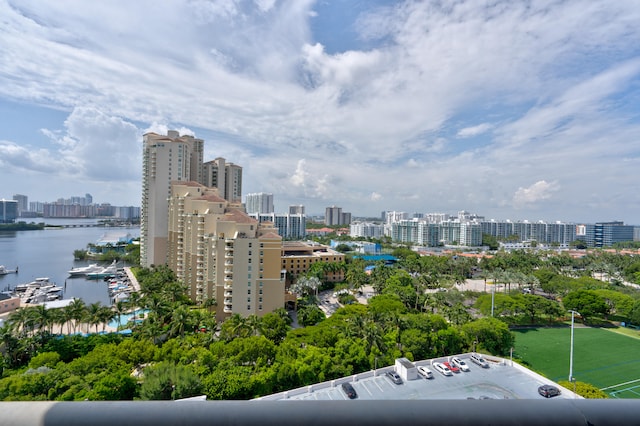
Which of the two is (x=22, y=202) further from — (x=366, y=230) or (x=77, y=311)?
(x=77, y=311)

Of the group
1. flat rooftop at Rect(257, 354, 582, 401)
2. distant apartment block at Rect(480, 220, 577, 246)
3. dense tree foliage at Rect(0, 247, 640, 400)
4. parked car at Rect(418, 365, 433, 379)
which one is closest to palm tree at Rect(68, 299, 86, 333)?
dense tree foliage at Rect(0, 247, 640, 400)

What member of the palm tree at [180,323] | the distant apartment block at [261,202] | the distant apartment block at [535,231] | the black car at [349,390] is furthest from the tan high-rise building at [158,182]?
the distant apartment block at [535,231]

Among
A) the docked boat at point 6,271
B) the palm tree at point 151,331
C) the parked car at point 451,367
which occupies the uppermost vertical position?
the palm tree at point 151,331

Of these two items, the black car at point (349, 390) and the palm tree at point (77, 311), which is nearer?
the black car at point (349, 390)

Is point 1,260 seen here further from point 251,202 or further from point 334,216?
point 334,216

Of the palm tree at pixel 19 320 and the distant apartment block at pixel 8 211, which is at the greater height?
the distant apartment block at pixel 8 211

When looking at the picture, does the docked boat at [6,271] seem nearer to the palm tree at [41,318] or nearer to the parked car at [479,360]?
the palm tree at [41,318]

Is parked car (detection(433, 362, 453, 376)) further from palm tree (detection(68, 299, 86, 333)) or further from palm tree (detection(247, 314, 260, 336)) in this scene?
palm tree (detection(68, 299, 86, 333))
